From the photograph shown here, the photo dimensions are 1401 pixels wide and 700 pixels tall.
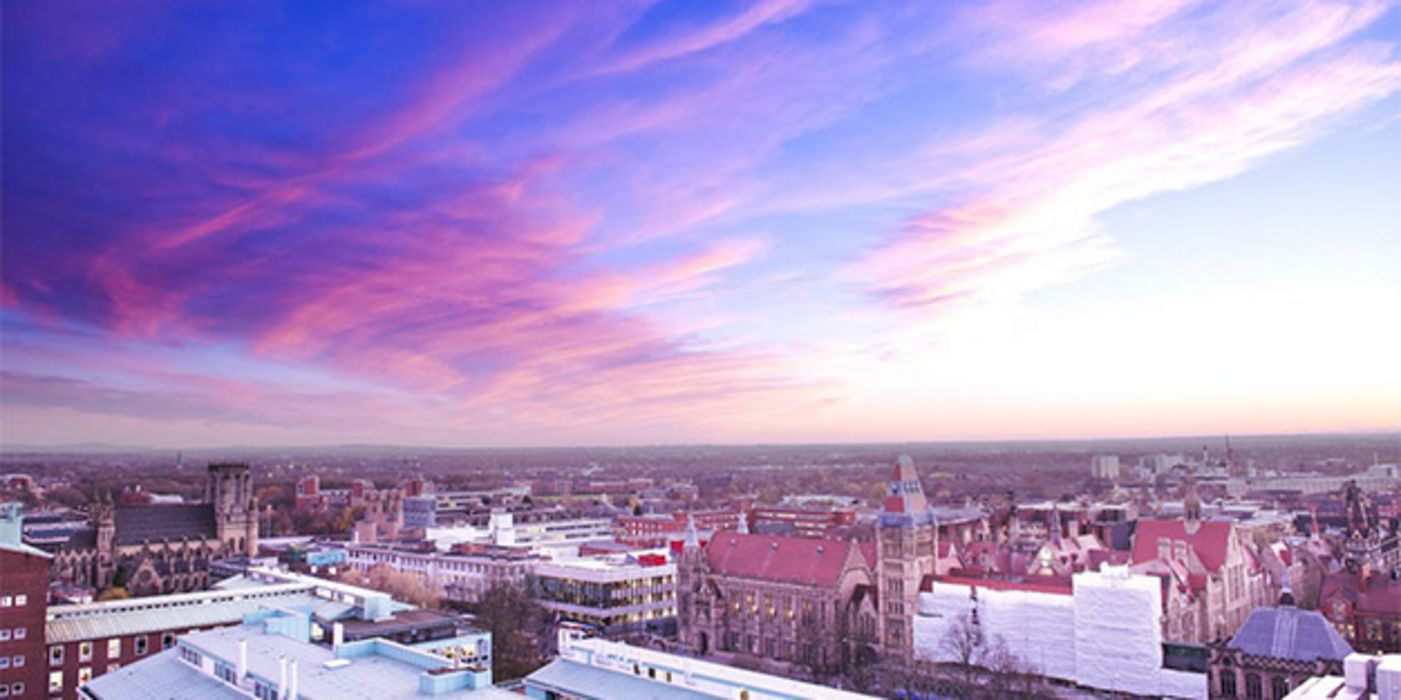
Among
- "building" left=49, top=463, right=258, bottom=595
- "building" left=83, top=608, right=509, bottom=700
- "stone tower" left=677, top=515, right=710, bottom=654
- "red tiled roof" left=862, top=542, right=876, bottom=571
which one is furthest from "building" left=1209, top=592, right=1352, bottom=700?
"building" left=49, top=463, right=258, bottom=595

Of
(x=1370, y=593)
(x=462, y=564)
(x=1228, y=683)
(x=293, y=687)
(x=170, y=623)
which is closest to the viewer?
(x=293, y=687)

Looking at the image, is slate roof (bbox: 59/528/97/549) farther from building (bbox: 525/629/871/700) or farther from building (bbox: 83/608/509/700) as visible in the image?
building (bbox: 525/629/871/700)

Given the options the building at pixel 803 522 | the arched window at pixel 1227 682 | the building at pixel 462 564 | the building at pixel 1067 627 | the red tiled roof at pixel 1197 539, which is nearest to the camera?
the arched window at pixel 1227 682

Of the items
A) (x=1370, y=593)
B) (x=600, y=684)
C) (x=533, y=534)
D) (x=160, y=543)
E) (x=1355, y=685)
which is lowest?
(x=533, y=534)

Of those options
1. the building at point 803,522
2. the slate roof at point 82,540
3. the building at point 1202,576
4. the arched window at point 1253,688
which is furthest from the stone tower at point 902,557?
the slate roof at point 82,540

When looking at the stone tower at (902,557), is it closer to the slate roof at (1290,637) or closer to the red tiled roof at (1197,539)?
the red tiled roof at (1197,539)

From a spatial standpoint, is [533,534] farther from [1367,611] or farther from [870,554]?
[1367,611]

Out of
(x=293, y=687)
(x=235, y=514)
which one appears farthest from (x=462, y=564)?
(x=293, y=687)

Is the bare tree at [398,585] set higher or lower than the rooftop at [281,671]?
lower
